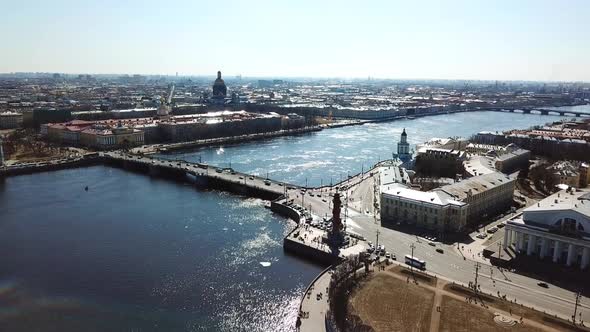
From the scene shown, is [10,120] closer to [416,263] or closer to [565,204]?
[416,263]

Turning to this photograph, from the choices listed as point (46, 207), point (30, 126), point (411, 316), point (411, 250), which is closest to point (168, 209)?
point (46, 207)

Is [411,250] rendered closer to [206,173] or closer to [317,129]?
[206,173]

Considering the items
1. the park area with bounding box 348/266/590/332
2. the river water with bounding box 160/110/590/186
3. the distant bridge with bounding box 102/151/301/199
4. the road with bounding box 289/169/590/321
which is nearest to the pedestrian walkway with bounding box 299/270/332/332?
the park area with bounding box 348/266/590/332

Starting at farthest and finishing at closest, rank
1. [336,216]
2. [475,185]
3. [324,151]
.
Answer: [324,151]
[475,185]
[336,216]

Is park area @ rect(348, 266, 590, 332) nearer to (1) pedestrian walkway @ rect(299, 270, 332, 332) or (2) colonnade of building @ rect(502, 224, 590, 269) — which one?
(1) pedestrian walkway @ rect(299, 270, 332, 332)

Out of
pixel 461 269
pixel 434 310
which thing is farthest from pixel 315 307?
pixel 461 269

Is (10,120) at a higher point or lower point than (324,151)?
higher
